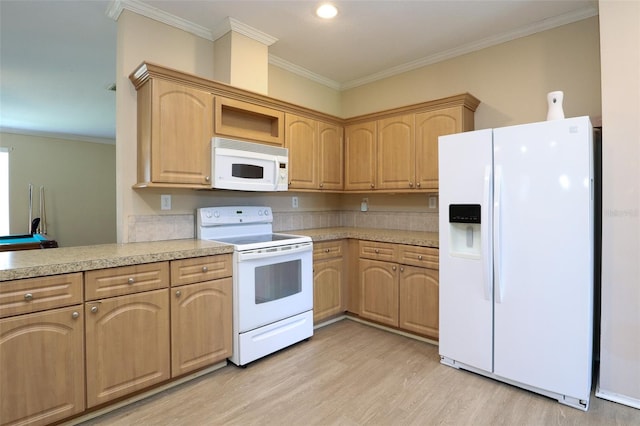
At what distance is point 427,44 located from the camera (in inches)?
124

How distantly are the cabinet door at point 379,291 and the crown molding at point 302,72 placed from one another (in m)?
2.16

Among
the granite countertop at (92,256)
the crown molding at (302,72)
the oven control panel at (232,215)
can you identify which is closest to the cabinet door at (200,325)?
the granite countertop at (92,256)

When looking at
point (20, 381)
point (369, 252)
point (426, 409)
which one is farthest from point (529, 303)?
point (20, 381)

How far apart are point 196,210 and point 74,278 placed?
117 cm

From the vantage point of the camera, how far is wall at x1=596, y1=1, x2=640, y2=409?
194cm

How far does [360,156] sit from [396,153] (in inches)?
17.8

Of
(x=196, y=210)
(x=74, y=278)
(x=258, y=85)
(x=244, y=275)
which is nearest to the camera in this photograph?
(x=74, y=278)

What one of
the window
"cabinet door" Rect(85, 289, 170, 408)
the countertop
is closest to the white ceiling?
the countertop

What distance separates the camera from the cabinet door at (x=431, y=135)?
2.93 meters

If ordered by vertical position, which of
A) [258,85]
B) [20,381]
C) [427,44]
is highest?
[427,44]

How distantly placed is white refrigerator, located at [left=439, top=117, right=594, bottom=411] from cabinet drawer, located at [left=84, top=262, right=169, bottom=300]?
1.90 m

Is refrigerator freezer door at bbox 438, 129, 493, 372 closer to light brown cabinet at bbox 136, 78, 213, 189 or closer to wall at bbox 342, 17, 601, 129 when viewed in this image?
wall at bbox 342, 17, 601, 129

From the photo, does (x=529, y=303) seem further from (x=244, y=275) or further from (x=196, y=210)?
(x=196, y=210)

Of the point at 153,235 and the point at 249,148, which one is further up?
the point at 249,148
